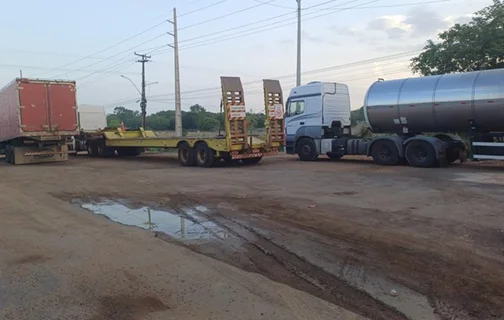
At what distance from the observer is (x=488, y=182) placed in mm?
12023

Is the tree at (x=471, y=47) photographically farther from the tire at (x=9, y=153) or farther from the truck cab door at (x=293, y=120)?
the tire at (x=9, y=153)

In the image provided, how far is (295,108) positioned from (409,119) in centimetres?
574

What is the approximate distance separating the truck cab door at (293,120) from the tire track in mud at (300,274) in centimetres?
1406

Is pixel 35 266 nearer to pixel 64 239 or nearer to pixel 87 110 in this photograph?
pixel 64 239

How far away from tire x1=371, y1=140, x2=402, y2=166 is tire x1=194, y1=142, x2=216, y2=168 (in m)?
6.55

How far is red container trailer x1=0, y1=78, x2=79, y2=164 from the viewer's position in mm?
19766

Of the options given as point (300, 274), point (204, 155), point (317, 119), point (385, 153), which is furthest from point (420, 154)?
point (300, 274)

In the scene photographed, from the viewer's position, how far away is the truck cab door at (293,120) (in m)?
20.5

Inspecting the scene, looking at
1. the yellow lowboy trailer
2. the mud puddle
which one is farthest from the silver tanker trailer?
the mud puddle

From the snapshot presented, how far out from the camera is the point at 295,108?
68.1ft

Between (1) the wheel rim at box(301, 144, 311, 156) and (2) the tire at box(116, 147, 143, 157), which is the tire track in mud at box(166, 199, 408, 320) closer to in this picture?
(1) the wheel rim at box(301, 144, 311, 156)

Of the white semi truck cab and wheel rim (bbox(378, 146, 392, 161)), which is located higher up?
the white semi truck cab

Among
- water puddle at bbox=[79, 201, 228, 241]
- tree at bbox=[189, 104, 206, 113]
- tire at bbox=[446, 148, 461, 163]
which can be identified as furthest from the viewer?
tree at bbox=[189, 104, 206, 113]

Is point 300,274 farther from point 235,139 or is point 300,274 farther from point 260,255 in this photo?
point 235,139
